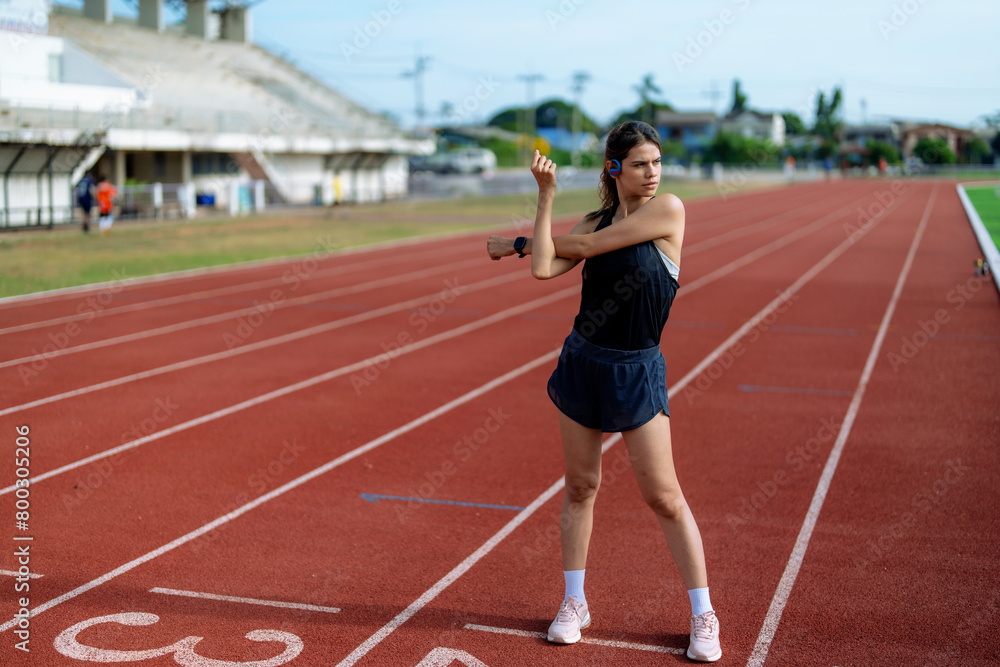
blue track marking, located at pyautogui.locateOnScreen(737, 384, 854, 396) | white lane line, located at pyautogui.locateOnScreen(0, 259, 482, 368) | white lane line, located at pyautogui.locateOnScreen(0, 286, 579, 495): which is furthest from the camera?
white lane line, located at pyautogui.locateOnScreen(0, 259, 482, 368)

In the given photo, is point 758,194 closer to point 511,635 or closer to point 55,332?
point 55,332


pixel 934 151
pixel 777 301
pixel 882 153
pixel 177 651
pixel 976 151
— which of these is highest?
pixel 976 151

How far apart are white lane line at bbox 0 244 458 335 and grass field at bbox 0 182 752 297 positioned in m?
2.33

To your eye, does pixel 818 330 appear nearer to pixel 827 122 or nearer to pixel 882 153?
pixel 882 153

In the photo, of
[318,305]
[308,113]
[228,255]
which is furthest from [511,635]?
[308,113]

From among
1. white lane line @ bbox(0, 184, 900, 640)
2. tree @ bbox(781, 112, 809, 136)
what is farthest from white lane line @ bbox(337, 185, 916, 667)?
tree @ bbox(781, 112, 809, 136)

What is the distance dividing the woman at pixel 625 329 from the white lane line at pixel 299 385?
4.06 metres

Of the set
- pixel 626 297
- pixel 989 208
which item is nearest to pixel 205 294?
pixel 626 297

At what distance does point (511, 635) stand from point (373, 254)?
60.6ft

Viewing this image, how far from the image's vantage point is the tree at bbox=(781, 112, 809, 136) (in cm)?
11900

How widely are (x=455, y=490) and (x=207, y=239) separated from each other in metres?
20.6

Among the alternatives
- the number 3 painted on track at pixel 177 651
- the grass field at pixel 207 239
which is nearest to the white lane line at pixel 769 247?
the grass field at pixel 207 239

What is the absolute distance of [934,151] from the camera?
77.1 m

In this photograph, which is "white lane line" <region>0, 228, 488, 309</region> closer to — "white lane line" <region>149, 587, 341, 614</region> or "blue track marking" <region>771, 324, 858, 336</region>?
"blue track marking" <region>771, 324, 858, 336</region>
